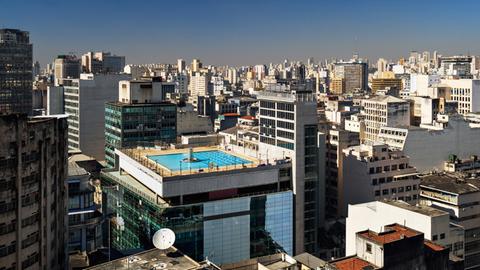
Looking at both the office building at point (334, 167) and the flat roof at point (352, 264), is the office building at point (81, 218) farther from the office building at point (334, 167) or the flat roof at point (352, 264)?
the office building at point (334, 167)

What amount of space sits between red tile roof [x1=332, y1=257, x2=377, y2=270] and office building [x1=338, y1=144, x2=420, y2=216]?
62.4ft

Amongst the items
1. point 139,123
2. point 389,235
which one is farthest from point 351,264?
point 139,123

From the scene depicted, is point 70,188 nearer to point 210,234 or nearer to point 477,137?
point 210,234

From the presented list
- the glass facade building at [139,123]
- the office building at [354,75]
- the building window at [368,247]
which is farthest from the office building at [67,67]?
the building window at [368,247]

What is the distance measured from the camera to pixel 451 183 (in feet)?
145

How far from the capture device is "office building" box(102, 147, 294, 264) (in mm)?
34750

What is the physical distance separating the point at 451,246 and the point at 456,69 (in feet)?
320

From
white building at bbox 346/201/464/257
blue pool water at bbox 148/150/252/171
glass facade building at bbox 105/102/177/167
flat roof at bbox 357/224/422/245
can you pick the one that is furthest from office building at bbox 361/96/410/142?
flat roof at bbox 357/224/422/245

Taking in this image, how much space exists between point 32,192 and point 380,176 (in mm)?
29877

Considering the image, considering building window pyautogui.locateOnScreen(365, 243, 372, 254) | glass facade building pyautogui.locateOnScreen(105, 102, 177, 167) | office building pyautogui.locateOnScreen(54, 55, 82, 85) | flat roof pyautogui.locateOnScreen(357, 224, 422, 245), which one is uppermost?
office building pyautogui.locateOnScreen(54, 55, 82, 85)

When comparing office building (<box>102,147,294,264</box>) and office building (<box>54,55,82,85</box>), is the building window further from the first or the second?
office building (<box>54,55,82,85</box>)

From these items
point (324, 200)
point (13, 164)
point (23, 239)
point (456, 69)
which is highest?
point (456, 69)

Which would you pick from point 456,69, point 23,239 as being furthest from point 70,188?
point 456,69

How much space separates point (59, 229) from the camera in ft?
91.9
